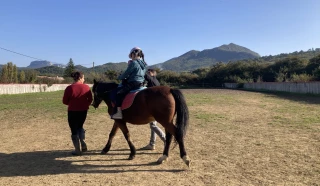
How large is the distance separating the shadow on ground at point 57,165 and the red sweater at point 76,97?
119cm

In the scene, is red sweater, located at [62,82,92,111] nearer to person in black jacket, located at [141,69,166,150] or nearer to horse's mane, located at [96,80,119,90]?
horse's mane, located at [96,80,119,90]

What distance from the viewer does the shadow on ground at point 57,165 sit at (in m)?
5.02

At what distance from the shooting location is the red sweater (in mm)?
6203

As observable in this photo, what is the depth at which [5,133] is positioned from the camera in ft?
29.0

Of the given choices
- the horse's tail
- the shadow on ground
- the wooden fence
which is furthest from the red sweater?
the wooden fence

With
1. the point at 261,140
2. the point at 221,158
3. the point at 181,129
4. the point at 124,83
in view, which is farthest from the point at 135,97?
the point at 261,140

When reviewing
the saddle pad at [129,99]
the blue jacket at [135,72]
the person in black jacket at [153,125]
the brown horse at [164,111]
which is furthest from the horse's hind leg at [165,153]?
the blue jacket at [135,72]

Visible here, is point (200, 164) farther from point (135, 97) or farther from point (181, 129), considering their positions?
point (135, 97)

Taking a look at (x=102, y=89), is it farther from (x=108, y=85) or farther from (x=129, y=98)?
(x=129, y=98)

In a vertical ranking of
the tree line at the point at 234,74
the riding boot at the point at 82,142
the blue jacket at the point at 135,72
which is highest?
the tree line at the point at 234,74

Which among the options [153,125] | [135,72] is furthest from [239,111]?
[135,72]

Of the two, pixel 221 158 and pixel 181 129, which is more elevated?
pixel 181 129

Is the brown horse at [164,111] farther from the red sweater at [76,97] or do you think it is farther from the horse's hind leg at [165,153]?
the red sweater at [76,97]

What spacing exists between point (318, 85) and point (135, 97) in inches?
1066
